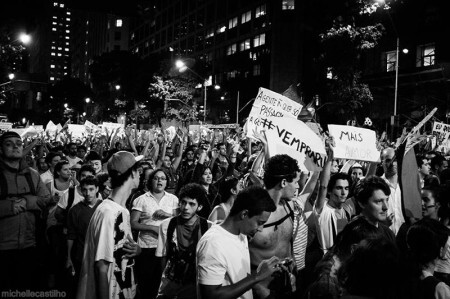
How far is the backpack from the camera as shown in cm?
421

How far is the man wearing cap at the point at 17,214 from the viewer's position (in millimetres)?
5000

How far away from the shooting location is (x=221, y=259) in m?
3.01

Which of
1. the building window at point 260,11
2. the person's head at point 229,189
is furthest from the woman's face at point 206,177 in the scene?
the building window at point 260,11

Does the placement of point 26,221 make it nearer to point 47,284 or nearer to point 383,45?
point 47,284

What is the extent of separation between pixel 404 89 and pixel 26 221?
30.7 meters

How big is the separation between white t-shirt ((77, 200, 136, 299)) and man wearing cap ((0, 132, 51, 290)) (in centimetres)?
195

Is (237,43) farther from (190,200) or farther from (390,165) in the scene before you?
(190,200)

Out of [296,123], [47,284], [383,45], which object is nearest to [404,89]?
[383,45]

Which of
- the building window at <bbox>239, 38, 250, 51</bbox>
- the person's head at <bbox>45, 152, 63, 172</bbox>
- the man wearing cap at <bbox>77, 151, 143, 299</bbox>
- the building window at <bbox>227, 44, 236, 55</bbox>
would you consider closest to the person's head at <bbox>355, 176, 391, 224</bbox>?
the man wearing cap at <bbox>77, 151, 143, 299</bbox>

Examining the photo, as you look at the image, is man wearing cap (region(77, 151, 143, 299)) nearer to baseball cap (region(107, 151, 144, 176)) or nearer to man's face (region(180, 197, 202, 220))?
baseball cap (region(107, 151, 144, 176))

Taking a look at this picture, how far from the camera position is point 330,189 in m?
5.66

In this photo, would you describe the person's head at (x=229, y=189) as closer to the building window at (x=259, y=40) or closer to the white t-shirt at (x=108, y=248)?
the white t-shirt at (x=108, y=248)

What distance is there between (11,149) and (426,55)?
31695 millimetres

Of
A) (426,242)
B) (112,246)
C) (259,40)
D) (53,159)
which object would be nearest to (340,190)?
(426,242)
